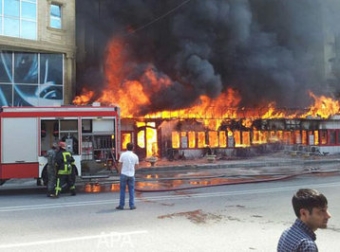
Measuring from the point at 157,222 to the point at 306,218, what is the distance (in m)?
4.66

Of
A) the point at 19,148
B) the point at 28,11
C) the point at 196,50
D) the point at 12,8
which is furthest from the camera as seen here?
the point at 196,50

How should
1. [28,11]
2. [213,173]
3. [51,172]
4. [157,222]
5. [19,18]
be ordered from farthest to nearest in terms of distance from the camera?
[28,11], [19,18], [213,173], [51,172], [157,222]

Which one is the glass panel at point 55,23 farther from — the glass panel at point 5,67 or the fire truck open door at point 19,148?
the fire truck open door at point 19,148

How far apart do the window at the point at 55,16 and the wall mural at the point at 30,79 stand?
1855 mm

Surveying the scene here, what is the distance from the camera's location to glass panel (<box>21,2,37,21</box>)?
2131 cm

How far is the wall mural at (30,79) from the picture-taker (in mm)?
21297

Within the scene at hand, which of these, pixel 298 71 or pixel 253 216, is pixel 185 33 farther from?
pixel 253 216

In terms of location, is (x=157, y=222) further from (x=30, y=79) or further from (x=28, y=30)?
(x=28, y=30)

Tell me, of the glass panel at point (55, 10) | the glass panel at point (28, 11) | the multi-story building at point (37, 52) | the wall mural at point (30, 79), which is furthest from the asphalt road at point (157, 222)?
the glass panel at point (55, 10)

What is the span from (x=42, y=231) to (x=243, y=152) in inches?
807

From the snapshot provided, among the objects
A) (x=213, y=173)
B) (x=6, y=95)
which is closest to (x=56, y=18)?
(x=6, y=95)

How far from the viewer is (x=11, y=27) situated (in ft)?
68.1

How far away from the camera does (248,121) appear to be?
26.6m

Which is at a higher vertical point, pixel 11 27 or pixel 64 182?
pixel 11 27
